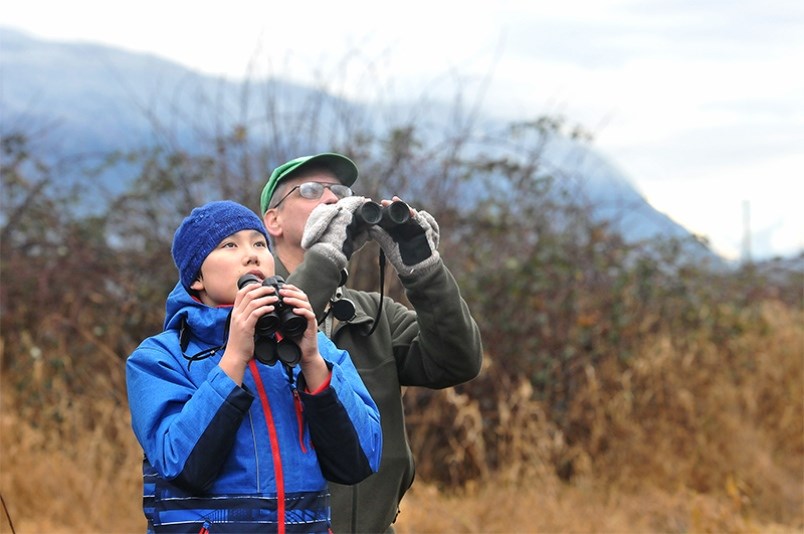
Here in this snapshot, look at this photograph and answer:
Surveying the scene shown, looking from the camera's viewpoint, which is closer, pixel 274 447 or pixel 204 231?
pixel 274 447

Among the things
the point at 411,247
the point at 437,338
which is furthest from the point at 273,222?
the point at 437,338

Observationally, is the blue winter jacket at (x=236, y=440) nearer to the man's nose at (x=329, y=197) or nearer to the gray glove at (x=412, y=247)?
the gray glove at (x=412, y=247)

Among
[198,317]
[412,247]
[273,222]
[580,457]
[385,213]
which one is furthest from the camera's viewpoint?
[580,457]

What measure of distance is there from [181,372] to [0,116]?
7178 millimetres

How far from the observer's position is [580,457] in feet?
22.1

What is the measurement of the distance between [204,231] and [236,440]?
18.1 inches

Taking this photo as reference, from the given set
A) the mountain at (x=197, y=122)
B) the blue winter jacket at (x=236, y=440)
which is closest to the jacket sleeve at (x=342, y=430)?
the blue winter jacket at (x=236, y=440)

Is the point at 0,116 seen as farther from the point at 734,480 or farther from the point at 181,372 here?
the point at 181,372

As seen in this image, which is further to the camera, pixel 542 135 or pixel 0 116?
pixel 0 116

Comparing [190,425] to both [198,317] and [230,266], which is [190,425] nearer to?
[198,317]

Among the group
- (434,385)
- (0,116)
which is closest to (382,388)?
(434,385)

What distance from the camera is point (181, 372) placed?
2.30m

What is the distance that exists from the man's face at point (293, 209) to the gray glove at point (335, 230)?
20 centimetres

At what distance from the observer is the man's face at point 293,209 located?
3191mm
